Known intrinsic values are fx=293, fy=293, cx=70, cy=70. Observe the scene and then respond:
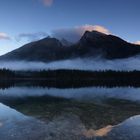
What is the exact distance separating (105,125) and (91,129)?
2.79 m

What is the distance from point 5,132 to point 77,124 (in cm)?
790

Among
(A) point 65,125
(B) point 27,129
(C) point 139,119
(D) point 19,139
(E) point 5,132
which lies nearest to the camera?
(D) point 19,139

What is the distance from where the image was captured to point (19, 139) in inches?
821

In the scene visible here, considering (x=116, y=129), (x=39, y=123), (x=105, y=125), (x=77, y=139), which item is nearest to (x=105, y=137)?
(x=77, y=139)

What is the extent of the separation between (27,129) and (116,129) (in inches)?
300

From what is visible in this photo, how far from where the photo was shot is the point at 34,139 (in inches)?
835

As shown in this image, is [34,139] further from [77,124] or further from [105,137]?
[77,124]

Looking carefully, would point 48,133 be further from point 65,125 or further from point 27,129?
point 65,125

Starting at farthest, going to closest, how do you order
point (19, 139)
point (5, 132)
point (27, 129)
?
1. point (27, 129)
2. point (5, 132)
3. point (19, 139)

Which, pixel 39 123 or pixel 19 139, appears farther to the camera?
pixel 39 123

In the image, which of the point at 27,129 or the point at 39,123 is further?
the point at 39,123

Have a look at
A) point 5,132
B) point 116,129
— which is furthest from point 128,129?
point 5,132

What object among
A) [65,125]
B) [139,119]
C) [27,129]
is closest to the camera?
[27,129]

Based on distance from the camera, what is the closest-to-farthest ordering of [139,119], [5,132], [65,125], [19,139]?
[19,139], [5,132], [65,125], [139,119]
